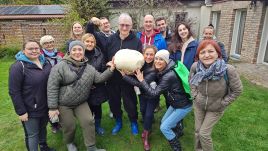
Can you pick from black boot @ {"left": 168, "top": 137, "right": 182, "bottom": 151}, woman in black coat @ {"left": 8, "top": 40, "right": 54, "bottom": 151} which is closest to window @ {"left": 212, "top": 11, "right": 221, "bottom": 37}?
black boot @ {"left": 168, "top": 137, "right": 182, "bottom": 151}

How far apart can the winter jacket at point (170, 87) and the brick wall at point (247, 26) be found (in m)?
6.76

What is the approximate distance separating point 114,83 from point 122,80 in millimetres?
166

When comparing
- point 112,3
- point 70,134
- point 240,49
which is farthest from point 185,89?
point 112,3

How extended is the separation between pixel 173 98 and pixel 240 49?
8.13 metres

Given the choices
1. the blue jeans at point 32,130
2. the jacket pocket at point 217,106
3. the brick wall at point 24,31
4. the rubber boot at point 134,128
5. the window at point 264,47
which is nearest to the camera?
the jacket pocket at point 217,106

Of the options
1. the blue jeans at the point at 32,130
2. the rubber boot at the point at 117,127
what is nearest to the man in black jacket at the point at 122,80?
the rubber boot at the point at 117,127

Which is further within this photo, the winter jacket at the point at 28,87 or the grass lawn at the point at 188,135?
the grass lawn at the point at 188,135

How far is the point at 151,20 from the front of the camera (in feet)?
12.2

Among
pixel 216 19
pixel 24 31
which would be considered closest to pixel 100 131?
pixel 24 31

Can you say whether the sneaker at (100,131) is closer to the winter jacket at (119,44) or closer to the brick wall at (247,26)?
the winter jacket at (119,44)

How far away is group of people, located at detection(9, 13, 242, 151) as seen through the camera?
9.46 feet

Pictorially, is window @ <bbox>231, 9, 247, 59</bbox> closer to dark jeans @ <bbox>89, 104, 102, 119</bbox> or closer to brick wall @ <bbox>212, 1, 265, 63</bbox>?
brick wall @ <bbox>212, 1, 265, 63</bbox>

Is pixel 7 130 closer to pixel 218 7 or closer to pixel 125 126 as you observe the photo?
pixel 125 126

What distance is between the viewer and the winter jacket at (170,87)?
3250 mm
